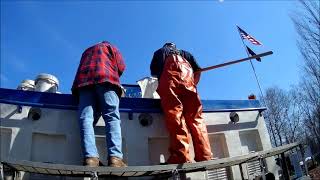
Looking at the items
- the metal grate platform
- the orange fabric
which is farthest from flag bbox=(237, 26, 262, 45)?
the metal grate platform

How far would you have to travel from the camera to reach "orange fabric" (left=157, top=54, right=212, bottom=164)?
17.6 feet

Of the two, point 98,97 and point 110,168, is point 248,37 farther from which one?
point 110,168

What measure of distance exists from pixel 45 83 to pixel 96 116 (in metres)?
2.08

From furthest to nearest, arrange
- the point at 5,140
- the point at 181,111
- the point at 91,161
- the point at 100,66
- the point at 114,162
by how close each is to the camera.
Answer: the point at 181,111, the point at 100,66, the point at 5,140, the point at 114,162, the point at 91,161

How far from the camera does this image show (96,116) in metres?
5.29

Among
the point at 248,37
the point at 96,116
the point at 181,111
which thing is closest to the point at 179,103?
the point at 181,111

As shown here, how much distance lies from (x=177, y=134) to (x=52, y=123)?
6.57 feet

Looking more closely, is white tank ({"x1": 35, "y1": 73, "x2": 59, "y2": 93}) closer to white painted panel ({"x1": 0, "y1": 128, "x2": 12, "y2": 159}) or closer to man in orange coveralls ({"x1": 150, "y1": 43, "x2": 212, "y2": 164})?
white painted panel ({"x1": 0, "y1": 128, "x2": 12, "y2": 159})

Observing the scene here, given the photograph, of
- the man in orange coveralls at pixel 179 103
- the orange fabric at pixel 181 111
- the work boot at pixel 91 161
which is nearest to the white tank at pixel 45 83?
the man in orange coveralls at pixel 179 103

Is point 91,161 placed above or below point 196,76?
below

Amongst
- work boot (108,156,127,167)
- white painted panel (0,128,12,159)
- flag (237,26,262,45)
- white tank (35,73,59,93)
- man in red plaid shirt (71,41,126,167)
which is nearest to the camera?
work boot (108,156,127,167)

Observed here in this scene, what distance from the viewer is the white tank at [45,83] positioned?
6727mm

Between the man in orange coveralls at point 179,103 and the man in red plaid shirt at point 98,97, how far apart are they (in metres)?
0.92

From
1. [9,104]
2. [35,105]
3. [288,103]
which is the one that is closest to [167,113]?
[35,105]
